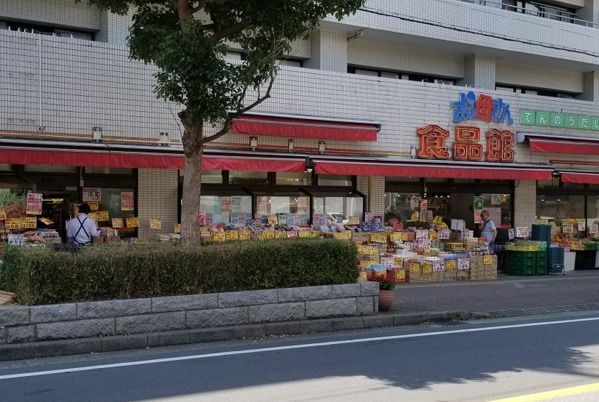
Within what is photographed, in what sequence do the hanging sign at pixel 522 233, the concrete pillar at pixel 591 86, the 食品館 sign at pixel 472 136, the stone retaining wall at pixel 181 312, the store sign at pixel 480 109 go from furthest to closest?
the concrete pillar at pixel 591 86 → the hanging sign at pixel 522 233 → the store sign at pixel 480 109 → the 食品館 sign at pixel 472 136 → the stone retaining wall at pixel 181 312

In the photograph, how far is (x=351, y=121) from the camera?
15500mm

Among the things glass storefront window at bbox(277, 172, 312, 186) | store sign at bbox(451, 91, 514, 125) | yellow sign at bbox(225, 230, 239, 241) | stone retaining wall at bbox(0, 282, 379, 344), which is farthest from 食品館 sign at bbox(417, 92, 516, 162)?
stone retaining wall at bbox(0, 282, 379, 344)

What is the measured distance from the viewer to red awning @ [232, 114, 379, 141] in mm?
14016

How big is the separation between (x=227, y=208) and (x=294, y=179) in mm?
2008

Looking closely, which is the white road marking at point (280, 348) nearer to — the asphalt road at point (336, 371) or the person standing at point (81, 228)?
Result: the asphalt road at point (336, 371)

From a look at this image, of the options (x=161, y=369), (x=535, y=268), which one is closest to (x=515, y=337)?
(x=161, y=369)

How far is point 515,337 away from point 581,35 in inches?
607

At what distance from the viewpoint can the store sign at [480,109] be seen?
57.5 ft

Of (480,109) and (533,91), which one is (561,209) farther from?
(480,109)

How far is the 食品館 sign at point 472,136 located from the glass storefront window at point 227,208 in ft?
16.8

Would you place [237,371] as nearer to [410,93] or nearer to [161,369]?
[161,369]

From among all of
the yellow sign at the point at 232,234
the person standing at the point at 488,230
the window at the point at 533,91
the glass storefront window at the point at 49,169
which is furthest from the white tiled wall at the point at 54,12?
the window at the point at 533,91

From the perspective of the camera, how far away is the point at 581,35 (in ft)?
69.3

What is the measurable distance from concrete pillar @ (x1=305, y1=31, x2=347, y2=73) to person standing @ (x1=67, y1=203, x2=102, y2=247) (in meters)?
7.80
